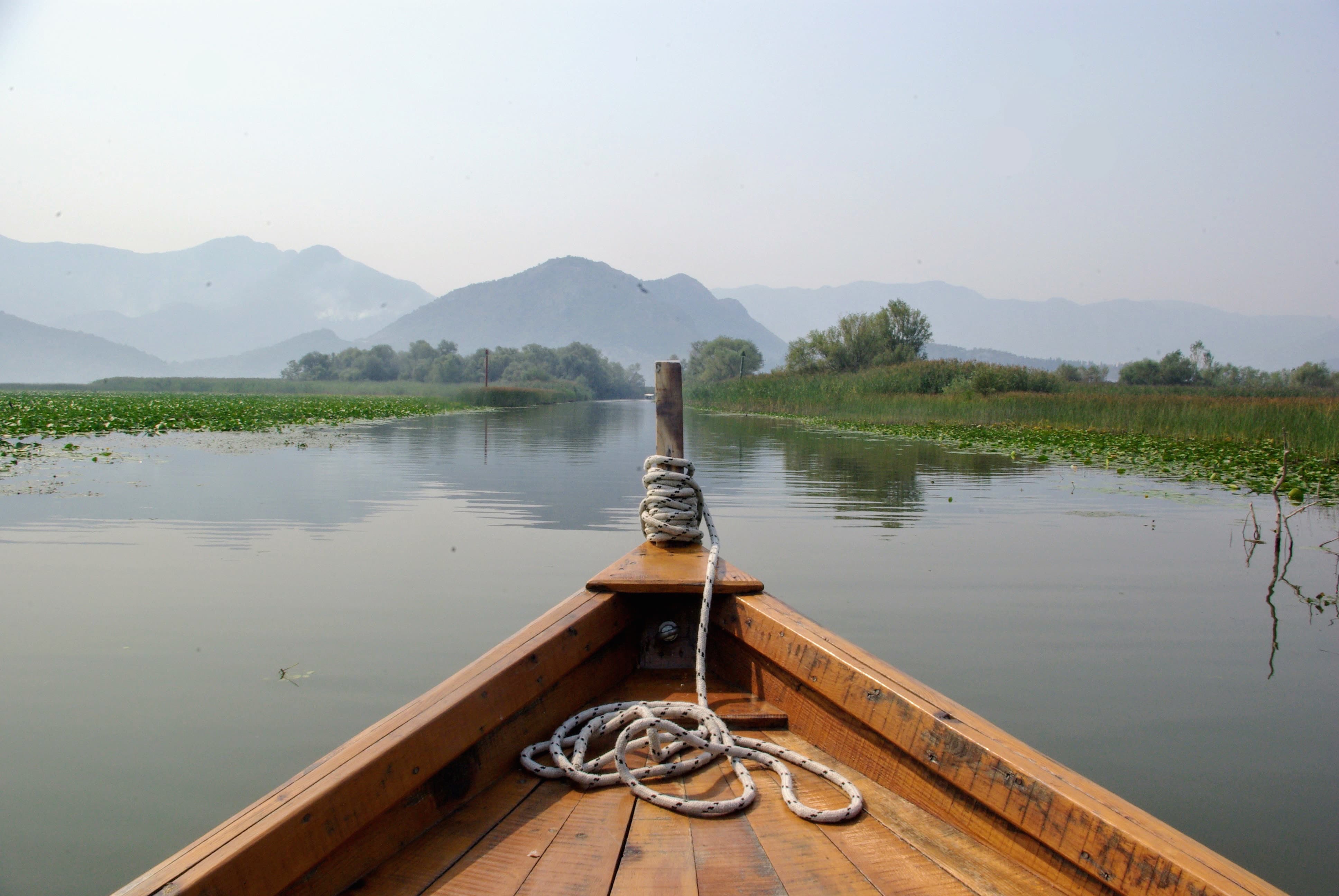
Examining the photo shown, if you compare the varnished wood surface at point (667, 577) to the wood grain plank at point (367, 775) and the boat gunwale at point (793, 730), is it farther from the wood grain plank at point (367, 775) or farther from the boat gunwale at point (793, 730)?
the wood grain plank at point (367, 775)

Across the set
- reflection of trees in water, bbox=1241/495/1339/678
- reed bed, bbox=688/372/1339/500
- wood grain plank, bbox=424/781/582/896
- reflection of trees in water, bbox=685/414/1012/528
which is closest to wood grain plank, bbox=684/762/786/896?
wood grain plank, bbox=424/781/582/896

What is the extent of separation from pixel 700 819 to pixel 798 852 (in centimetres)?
24

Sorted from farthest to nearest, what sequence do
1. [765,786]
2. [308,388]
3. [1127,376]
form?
[308,388] → [1127,376] → [765,786]

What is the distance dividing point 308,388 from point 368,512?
2363 inches

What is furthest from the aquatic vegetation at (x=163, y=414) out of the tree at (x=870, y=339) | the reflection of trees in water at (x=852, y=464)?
the tree at (x=870, y=339)

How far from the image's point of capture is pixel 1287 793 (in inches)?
104

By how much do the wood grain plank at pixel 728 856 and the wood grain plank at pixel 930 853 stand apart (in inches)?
7.1

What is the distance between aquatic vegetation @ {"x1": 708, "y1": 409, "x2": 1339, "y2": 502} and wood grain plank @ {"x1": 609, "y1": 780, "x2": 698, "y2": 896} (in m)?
8.20

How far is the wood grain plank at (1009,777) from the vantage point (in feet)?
3.93

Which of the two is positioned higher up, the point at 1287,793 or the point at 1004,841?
the point at 1004,841

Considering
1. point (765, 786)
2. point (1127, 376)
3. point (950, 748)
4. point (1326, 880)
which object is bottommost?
point (1326, 880)

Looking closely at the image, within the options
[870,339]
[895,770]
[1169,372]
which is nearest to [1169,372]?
[1169,372]

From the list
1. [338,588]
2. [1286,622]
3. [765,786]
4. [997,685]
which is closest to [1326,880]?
[997,685]

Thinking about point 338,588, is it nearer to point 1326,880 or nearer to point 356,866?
point 356,866
